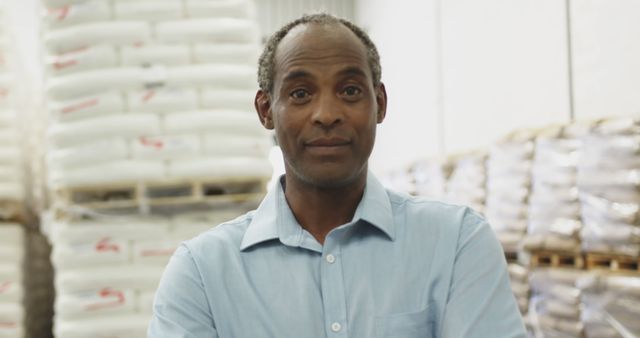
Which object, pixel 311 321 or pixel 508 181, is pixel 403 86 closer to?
pixel 508 181

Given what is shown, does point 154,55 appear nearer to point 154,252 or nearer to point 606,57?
point 154,252

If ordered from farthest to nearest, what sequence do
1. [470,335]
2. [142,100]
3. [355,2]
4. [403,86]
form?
[355,2], [403,86], [142,100], [470,335]

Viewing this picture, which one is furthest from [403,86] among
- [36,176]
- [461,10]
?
[36,176]

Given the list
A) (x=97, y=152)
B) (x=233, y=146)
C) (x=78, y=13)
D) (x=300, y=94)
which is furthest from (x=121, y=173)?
(x=300, y=94)

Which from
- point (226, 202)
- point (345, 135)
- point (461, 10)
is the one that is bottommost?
point (226, 202)

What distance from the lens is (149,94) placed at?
4117 millimetres

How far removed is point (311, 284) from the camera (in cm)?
177

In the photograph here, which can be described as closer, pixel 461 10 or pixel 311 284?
pixel 311 284

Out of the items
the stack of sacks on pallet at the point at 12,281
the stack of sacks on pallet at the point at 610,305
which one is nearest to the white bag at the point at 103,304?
the stack of sacks on pallet at the point at 12,281

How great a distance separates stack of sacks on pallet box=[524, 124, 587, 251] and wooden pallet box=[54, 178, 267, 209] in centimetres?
154

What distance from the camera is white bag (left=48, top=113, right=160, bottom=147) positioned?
13.4 feet

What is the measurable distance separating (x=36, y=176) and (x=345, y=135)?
4180 millimetres

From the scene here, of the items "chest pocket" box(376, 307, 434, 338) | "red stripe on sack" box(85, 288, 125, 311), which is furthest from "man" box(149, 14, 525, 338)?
"red stripe on sack" box(85, 288, 125, 311)

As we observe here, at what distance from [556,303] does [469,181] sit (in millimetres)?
1302
